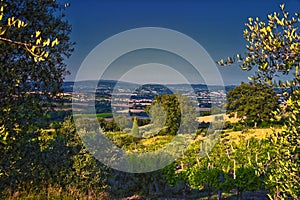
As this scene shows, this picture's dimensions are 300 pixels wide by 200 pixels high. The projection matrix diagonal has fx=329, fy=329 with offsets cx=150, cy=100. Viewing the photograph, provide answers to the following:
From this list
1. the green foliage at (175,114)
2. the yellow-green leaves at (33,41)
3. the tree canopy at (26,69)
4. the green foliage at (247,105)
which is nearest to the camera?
the yellow-green leaves at (33,41)

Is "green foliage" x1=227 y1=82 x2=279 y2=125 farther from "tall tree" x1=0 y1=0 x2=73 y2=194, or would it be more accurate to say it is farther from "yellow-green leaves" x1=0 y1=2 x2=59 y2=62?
"yellow-green leaves" x1=0 y1=2 x2=59 y2=62

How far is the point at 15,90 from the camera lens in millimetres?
7918

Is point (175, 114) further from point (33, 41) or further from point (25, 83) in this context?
point (33, 41)

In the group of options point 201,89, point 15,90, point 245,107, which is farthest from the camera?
point 245,107

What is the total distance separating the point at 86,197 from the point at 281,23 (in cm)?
815

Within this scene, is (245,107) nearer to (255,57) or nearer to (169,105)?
(169,105)

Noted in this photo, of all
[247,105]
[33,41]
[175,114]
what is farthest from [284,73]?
[247,105]

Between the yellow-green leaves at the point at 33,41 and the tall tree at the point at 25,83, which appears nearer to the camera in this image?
the yellow-green leaves at the point at 33,41

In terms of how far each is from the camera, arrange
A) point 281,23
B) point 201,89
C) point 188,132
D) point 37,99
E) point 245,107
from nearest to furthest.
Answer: point 281,23 → point 37,99 → point 201,89 → point 188,132 → point 245,107

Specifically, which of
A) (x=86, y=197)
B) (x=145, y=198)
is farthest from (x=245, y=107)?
(x=86, y=197)

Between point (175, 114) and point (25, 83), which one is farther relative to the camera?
point (175, 114)

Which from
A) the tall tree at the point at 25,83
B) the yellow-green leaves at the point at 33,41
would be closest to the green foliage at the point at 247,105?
the tall tree at the point at 25,83

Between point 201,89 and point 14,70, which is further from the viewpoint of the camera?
point 201,89

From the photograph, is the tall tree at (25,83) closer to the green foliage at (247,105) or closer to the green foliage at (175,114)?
the green foliage at (175,114)
